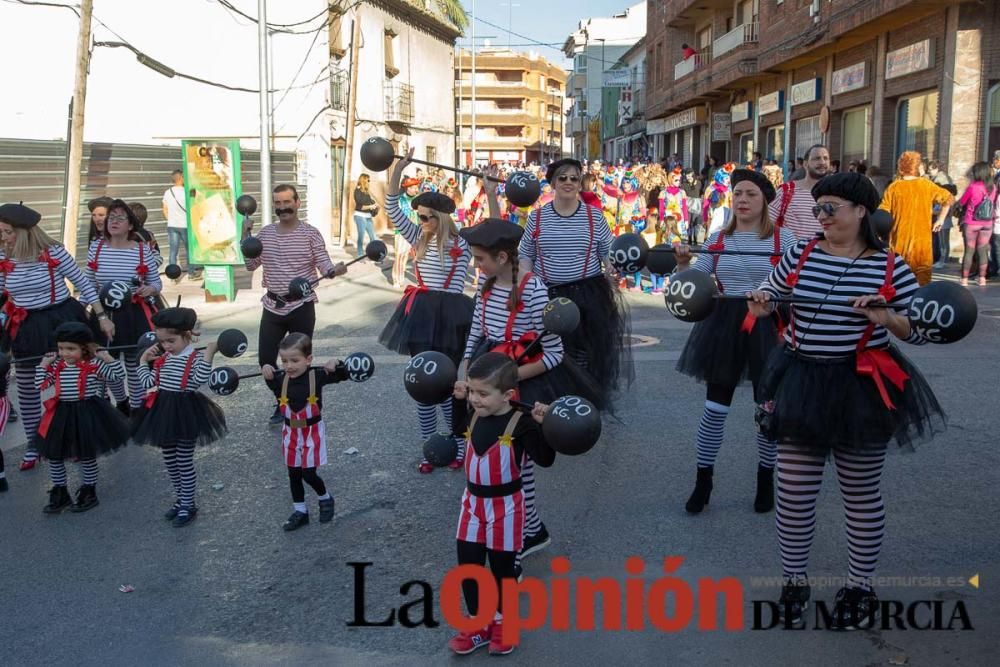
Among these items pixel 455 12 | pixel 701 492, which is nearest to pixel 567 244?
pixel 701 492

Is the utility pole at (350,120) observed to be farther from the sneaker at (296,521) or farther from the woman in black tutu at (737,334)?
the woman in black tutu at (737,334)

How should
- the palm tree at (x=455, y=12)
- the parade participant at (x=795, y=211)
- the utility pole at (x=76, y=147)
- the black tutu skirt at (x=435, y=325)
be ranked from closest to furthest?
the black tutu skirt at (x=435, y=325), the parade participant at (x=795, y=211), the utility pole at (x=76, y=147), the palm tree at (x=455, y=12)

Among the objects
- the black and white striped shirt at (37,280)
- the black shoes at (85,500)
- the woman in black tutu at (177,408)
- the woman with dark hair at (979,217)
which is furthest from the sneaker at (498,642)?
the woman with dark hair at (979,217)

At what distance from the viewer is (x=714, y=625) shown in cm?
402

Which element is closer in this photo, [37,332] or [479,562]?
[479,562]

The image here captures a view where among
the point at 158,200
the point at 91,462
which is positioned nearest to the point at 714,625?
the point at 91,462

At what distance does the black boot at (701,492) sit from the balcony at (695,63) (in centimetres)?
3121

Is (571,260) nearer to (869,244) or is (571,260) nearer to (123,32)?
(869,244)

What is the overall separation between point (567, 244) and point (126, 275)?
3.27 metres

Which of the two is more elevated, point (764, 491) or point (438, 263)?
point (438, 263)

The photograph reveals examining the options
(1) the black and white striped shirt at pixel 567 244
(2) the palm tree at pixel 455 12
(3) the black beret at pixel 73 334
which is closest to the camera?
(3) the black beret at pixel 73 334

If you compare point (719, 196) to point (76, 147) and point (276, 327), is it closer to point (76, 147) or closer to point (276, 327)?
point (276, 327)

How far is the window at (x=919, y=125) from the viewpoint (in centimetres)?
1847

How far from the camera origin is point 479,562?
12.7ft
